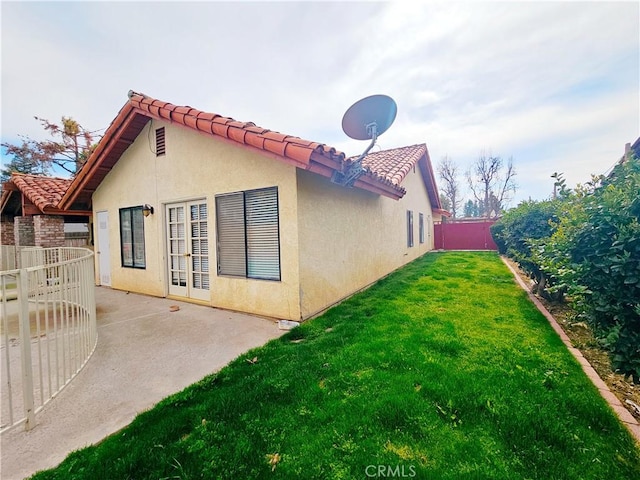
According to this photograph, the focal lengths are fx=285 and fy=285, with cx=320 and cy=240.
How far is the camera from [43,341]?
16.1ft

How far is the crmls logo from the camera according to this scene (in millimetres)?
2109

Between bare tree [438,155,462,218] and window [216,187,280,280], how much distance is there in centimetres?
4120

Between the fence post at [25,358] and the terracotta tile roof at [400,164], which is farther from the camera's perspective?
the terracotta tile roof at [400,164]

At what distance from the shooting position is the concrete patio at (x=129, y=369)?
8.54ft

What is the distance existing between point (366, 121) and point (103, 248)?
982 cm

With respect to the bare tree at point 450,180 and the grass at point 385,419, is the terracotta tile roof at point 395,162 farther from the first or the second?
the bare tree at point 450,180

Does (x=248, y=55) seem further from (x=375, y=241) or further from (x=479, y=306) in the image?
(x=479, y=306)

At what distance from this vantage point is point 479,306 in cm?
621

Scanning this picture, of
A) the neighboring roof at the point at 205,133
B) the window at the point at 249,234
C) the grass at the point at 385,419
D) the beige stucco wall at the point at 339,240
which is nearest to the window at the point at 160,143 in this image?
the neighboring roof at the point at 205,133

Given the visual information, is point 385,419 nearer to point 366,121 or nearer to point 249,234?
point 249,234

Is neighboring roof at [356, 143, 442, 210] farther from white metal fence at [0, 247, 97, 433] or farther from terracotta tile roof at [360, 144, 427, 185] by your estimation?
white metal fence at [0, 247, 97, 433]

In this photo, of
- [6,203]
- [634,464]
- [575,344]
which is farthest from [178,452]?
[6,203]

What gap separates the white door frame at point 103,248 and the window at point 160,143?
358 centimetres

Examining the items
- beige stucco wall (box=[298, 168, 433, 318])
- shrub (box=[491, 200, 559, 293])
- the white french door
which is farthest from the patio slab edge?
the white french door
